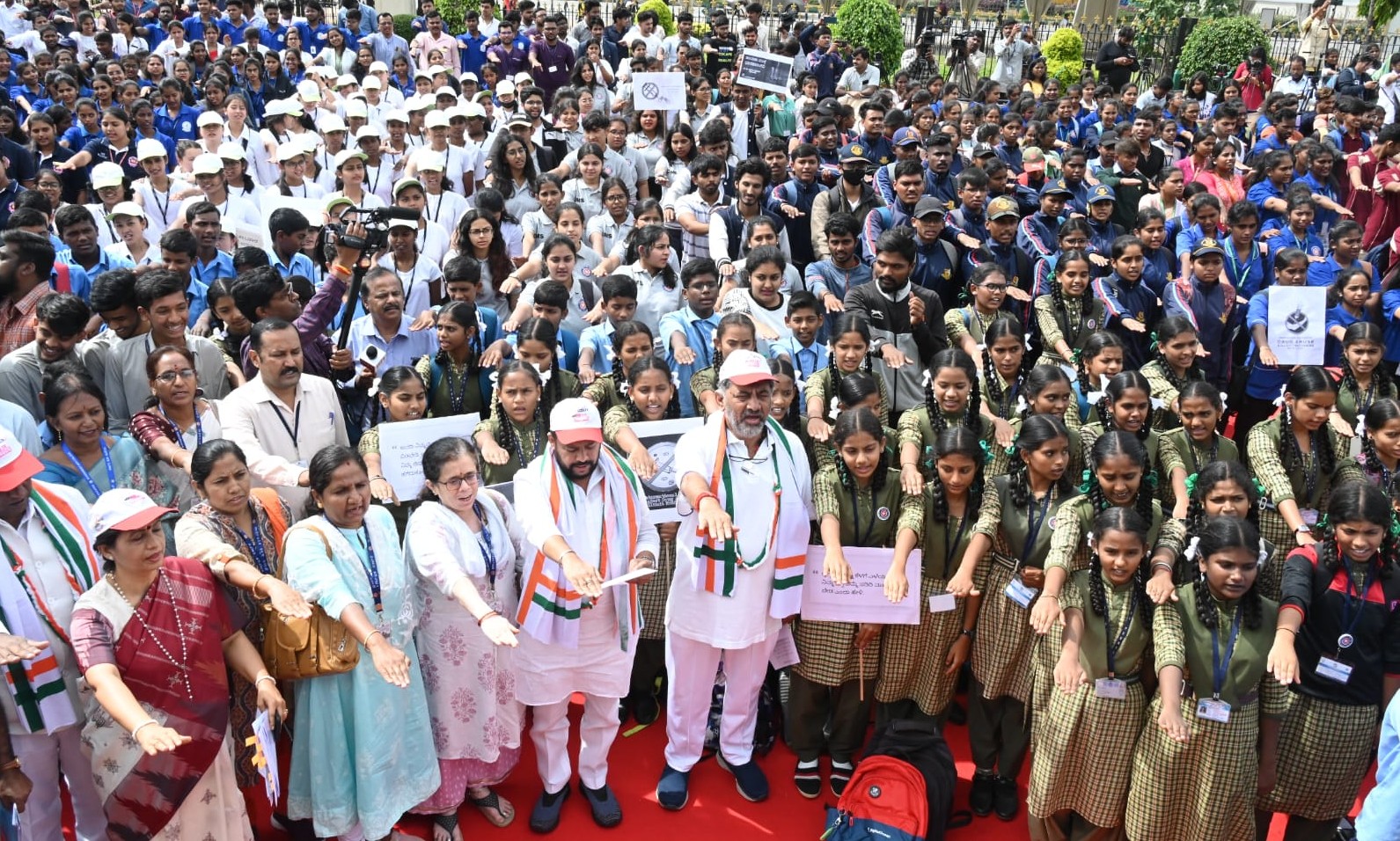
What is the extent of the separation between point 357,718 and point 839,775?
7.56 feet

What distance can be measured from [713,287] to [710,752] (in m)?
2.56

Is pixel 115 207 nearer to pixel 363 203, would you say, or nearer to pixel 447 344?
pixel 363 203

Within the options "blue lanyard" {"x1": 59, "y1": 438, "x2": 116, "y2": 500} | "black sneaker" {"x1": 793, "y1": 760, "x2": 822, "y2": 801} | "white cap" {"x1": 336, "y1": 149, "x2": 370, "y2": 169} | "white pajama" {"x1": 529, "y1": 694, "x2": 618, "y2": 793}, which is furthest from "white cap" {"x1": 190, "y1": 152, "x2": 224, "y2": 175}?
"black sneaker" {"x1": 793, "y1": 760, "x2": 822, "y2": 801}

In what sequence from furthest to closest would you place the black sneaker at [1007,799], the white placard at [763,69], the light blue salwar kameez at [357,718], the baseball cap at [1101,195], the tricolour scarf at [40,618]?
the white placard at [763,69], the baseball cap at [1101,195], the black sneaker at [1007,799], the light blue salwar kameez at [357,718], the tricolour scarf at [40,618]

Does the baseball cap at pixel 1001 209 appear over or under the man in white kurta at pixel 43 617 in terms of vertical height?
over

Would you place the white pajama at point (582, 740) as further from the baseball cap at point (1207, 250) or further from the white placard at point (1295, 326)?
the baseball cap at point (1207, 250)

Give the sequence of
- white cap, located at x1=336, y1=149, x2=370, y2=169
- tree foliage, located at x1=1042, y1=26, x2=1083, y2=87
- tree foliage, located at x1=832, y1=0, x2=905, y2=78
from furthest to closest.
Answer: tree foliage, located at x1=1042, y1=26, x2=1083, y2=87, tree foliage, located at x1=832, y1=0, x2=905, y2=78, white cap, located at x1=336, y1=149, x2=370, y2=169

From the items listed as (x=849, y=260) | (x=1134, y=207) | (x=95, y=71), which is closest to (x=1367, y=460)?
(x=849, y=260)

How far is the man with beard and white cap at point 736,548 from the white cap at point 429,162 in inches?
177

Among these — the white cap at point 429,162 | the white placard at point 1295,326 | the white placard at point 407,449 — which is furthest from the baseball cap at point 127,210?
the white placard at point 1295,326

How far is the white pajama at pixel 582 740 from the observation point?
15.7 ft

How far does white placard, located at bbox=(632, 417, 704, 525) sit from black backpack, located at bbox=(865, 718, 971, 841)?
1.40 m

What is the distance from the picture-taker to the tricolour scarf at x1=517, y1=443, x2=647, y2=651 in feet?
14.6

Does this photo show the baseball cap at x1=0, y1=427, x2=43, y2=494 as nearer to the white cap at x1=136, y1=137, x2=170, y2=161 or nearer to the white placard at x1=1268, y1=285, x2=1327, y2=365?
the white cap at x1=136, y1=137, x2=170, y2=161
